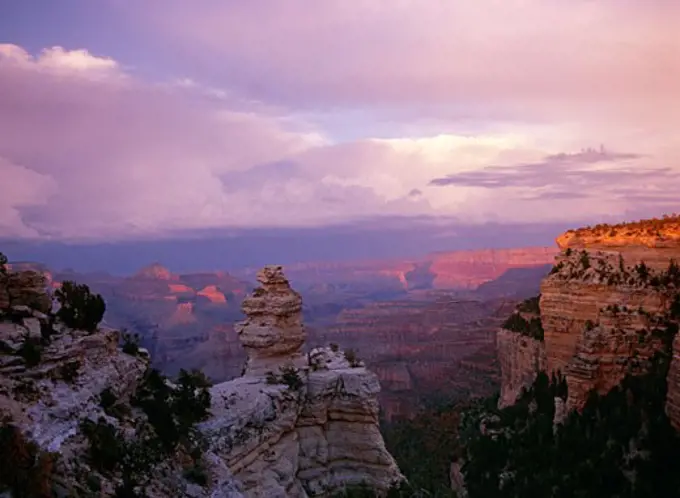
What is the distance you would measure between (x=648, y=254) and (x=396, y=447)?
25.7 m

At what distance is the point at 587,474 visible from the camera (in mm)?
23922

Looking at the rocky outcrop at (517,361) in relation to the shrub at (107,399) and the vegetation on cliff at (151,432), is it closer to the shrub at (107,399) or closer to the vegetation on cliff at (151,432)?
the vegetation on cliff at (151,432)

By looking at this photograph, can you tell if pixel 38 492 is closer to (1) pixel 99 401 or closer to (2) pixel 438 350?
(1) pixel 99 401

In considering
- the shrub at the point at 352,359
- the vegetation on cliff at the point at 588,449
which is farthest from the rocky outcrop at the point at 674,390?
the shrub at the point at 352,359

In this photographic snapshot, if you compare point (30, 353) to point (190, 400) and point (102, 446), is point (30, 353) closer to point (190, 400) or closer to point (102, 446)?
point (102, 446)

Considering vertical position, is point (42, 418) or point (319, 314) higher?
point (42, 418)

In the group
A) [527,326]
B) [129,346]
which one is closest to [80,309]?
[129,346]

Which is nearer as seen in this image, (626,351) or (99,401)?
(99,401)

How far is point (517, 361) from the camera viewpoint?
118 ft

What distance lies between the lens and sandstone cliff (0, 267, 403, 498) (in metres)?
12.7

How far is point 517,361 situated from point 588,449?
1123cm

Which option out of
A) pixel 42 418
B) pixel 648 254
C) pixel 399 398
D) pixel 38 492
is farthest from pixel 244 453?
pixel 399 398

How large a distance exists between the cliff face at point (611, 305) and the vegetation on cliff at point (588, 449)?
0.73m

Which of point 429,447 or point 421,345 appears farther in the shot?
point 421,345
